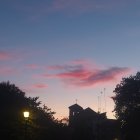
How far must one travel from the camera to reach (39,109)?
64.4 metres

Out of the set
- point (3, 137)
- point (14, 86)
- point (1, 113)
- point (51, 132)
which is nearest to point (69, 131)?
point (51, 132)

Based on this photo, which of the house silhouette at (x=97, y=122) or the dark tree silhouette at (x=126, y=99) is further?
the house silhouette at (x=97, y=122)

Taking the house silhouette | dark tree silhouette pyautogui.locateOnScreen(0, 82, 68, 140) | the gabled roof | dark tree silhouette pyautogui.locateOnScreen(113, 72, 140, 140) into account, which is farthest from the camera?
the gabled roof

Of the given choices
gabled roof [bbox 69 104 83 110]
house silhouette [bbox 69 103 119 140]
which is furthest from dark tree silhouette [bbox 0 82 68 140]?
gabled roof [bbox 69 104 83 110]

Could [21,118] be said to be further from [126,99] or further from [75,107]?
[75,107]

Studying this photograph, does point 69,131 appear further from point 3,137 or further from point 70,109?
point 70,109

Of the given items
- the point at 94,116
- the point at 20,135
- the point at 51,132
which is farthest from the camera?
the point at 94,116

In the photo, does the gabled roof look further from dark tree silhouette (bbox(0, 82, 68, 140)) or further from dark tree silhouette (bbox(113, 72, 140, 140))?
dark tree silhouette (bbox(0, 82, 68, 140))

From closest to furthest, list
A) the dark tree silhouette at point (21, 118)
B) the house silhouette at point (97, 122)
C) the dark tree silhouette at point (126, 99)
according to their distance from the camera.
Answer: the dark tree silhouette at point (21, 118), the dark tree silhouette at point (126, 99), the house silhouette at point (97, 122)

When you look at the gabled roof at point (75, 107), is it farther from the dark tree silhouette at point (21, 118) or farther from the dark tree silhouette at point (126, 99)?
the dark tree silhouette at point (21, 118)

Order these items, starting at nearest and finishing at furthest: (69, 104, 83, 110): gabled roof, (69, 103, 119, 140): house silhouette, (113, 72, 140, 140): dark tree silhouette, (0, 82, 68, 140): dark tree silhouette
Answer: (0, 82, 68, 140): dark tree silhouette, (113, 72, 140, 140): dark tree silhouette, (69, 103, 119, 140): house silhouette, (69, 104, 83, 110): gabled roof

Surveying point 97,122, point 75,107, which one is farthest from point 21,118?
point 75,107

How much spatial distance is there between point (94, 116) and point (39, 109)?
59547 millimetres

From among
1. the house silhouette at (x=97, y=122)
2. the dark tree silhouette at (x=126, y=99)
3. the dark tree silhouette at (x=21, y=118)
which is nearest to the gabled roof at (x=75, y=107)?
the house silhouette at (x=97, y=122)
